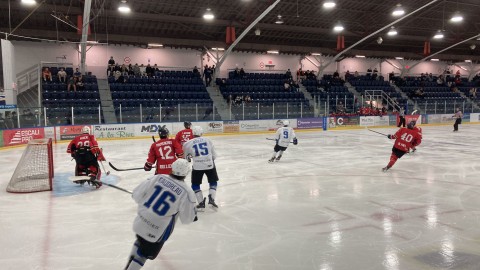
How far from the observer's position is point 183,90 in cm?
2455

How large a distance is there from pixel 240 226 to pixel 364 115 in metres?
22.1

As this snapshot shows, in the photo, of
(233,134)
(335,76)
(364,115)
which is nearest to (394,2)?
(364,115)

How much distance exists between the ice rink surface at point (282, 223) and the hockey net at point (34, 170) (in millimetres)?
289

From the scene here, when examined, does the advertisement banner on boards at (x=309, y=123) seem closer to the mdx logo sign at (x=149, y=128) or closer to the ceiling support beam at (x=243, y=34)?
the ceiling support beam at (x=243, y=34)

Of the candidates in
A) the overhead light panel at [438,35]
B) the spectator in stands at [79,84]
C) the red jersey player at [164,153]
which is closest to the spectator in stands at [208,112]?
the spectator in stands at [79,84]

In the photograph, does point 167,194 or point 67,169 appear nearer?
point 167,194

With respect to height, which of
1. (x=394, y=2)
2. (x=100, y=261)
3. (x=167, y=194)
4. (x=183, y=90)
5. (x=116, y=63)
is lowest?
(x=100, y=261)

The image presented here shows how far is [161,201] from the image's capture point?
3.30 meters

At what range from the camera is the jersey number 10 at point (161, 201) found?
3.30 meters

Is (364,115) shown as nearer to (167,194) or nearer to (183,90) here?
(183,90)

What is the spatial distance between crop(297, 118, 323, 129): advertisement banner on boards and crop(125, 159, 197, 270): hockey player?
20.3 meters

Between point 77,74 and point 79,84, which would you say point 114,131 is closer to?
point 79,84

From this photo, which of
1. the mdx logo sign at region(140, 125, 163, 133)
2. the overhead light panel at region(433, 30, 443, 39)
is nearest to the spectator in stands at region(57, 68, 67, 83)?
the mdx logo sign at region(140, 125, 163, 133)

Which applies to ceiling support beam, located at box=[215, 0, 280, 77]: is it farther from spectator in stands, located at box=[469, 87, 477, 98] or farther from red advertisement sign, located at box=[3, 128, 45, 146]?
spectator in stands, located at box=[469, 87, 477, 98]
